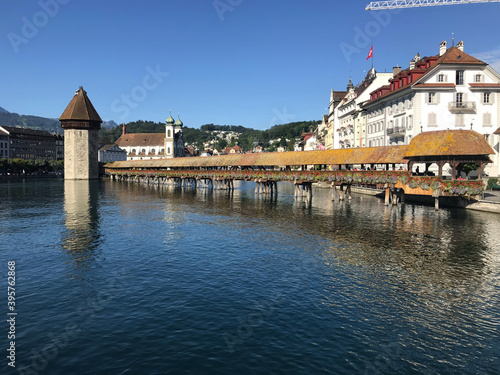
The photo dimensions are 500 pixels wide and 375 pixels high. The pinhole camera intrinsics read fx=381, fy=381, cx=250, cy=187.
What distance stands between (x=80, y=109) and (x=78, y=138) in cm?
841

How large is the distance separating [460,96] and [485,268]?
126ft

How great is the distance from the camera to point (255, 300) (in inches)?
596

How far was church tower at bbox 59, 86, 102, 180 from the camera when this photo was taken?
4299 inches

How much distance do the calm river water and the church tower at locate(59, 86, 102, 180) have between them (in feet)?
279

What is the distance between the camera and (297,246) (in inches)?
966

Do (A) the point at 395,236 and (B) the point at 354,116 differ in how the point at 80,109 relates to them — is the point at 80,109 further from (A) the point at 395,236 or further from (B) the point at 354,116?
(A) the point at 395,236

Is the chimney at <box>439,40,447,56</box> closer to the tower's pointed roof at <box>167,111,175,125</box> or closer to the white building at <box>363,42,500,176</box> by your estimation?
the white building at <box>363,42,500,176</box>

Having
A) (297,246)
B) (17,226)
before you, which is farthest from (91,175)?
(297,246)

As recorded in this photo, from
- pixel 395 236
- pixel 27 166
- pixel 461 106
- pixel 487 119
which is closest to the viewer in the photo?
pixel 395 236

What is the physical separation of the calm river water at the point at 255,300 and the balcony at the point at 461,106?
25.3 metres

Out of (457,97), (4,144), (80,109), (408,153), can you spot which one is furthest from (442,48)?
(4,144)

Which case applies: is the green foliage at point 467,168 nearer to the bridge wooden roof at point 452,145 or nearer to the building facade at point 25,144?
the bridge wooden roof at point 452,145

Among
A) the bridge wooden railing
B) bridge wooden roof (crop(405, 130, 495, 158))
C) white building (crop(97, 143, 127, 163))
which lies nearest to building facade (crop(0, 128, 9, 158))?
white building (crop(97, 143, 127, 163))

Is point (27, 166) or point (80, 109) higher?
point (80, 109)
